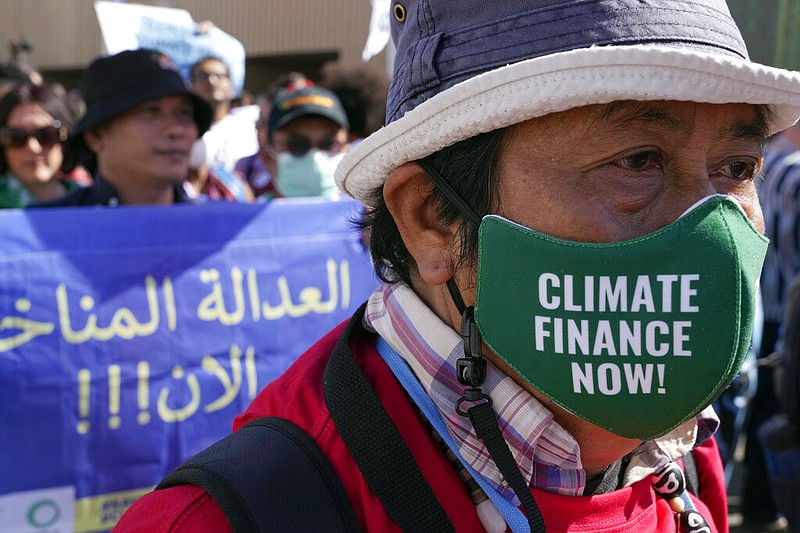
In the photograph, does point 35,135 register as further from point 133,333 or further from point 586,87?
point 586,87

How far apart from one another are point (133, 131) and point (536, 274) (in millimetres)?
2985

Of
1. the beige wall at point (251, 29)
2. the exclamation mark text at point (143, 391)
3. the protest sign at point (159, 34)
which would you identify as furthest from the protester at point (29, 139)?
the beige wall at point (251, 29)

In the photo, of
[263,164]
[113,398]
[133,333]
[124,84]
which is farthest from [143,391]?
[263,164]

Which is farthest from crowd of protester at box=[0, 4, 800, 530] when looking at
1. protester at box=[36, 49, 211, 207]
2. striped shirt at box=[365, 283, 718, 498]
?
striped shirt at box=[365, 283, 718, 498]

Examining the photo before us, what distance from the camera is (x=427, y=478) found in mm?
1238

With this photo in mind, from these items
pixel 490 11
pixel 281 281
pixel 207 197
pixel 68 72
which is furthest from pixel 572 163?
pixel 68 72

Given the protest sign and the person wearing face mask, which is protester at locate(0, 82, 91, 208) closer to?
the protest sign

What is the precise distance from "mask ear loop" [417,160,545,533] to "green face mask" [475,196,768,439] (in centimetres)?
8

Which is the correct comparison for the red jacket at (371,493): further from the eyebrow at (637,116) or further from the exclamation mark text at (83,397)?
the exclamation mark text at (83,397)

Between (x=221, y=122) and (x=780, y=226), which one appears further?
(x=221, y=122)

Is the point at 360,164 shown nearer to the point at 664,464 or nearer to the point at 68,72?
the point at 664,464

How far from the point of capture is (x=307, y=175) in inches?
193

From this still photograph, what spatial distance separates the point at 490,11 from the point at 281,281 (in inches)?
91.0

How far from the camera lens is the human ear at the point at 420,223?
1.33m
